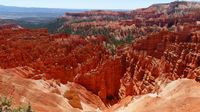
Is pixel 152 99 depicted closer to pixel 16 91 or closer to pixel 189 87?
pixel 189 87

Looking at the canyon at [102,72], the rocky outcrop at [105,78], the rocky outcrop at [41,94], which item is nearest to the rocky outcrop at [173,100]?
the canyon at [102,72]

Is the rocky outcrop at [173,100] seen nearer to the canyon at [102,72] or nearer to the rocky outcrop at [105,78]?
the canyon at [102,72]

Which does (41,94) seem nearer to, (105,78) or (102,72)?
(102,72)

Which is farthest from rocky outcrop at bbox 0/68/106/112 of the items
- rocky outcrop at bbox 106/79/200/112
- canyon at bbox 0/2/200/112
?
rocky outcrop at bbox 106/79/200/112

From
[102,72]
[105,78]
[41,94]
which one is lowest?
[105,78]

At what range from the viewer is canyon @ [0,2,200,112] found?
162ft

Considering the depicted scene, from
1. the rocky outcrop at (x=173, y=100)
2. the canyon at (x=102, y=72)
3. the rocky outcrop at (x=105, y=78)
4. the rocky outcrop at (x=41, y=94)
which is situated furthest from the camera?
the rocky outcrop at (x=105, y=78)

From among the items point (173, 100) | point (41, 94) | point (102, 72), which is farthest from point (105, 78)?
point (173, 100)

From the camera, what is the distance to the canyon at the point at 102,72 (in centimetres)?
4946

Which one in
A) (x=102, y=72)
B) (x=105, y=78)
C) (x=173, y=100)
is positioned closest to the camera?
(x=173, y=100)

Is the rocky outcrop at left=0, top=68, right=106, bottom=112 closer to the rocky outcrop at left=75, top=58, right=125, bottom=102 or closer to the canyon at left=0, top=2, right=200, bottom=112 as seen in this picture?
the canyon at left=0, top=2, right=200, bottom=112

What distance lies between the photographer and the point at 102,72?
73.6m

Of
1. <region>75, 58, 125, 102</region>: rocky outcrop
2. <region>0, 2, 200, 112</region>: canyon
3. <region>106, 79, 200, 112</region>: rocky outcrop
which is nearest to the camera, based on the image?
<region>106, 79, 200, 112</region>: rocky outcrop

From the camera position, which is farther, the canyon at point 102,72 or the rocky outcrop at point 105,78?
the rocky outcrop at point 105,78
